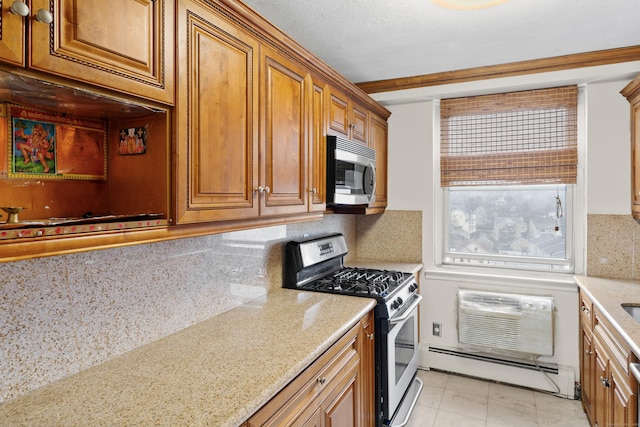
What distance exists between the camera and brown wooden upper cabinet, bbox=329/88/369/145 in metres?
2.40

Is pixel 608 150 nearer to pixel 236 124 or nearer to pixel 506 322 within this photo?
pixel 506 322

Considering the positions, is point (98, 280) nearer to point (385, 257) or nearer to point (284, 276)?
point (284, 276)

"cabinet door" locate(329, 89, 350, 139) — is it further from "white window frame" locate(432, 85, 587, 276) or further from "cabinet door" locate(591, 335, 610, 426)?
"cabinet door" locate(591, 335, 610, 426)

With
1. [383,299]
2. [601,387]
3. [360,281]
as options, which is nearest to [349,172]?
[360,281]

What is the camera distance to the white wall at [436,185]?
2701 millimetres

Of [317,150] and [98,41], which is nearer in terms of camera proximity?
[98,41]

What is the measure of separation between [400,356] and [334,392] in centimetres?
88

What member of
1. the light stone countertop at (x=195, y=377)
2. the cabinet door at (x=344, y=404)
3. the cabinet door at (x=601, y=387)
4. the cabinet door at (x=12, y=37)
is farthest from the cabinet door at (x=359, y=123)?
the cabinet door at (x=12, y=37)

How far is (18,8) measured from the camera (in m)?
0.79

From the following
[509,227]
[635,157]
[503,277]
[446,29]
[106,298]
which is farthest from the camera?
[509,227]


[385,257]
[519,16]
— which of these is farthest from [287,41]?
[385,257]

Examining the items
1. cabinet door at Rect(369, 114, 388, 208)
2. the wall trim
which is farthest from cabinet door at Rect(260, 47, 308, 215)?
the wall trim

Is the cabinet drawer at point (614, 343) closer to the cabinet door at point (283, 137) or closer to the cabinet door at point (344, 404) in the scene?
the cabinet door at point (344, 404)

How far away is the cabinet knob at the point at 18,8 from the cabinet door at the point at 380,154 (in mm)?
2449
